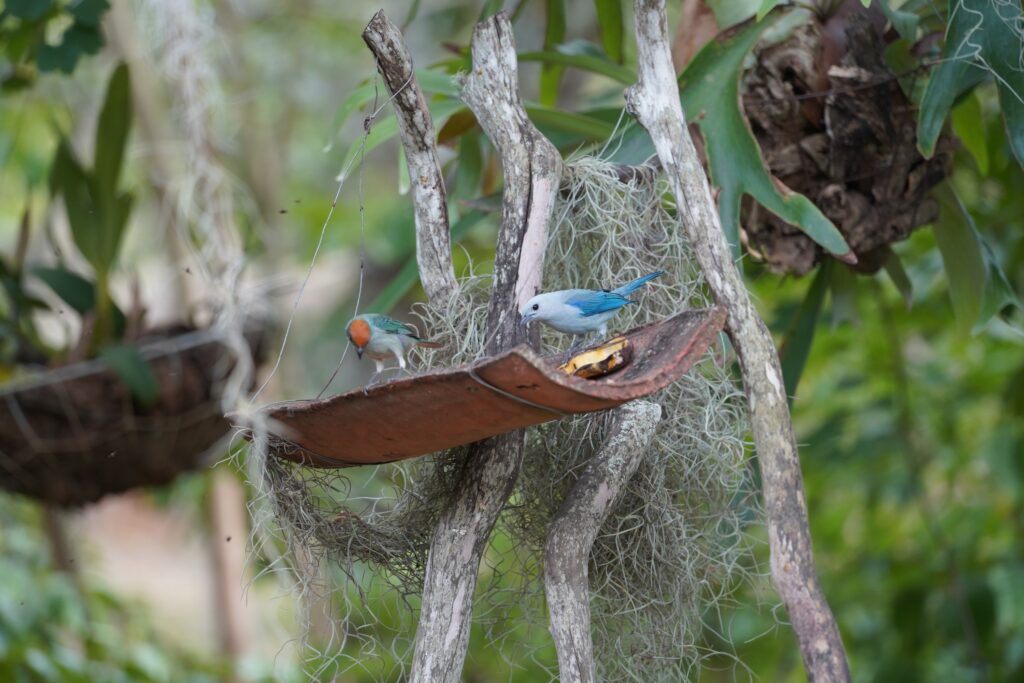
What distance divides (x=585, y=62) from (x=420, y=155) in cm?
58

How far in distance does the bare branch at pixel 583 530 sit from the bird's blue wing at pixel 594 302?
150 mm

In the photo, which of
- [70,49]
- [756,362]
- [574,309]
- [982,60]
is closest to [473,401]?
[574,309]

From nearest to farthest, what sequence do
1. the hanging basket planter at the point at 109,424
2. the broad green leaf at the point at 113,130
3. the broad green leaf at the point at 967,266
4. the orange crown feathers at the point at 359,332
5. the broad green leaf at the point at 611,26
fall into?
the orange crown feathers at the point at 359,332 → the broad green leaf at the point at 967,266 → the broad green leaf at the point at 611,26 → the hanging basket planter at the point at 109,424 → the broad green leaf at the point at 113,130

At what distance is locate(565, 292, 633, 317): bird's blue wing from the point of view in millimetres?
978

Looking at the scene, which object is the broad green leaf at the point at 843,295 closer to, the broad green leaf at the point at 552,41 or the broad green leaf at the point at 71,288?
the broad green leaf at the point at 552,41

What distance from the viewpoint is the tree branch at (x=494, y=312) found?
3.10ft

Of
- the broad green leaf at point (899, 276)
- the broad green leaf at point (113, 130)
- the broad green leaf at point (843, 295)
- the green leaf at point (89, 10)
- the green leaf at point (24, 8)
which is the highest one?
the green leaf at point (24, 8)

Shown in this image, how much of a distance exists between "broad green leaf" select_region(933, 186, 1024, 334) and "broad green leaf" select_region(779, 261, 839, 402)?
20cm

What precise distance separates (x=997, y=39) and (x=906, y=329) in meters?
1.51

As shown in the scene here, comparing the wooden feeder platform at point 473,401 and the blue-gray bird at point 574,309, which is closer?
the wooden feeder platform at point 473,401

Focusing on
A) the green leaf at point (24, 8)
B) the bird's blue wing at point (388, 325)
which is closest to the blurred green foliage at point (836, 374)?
the green leaf at point (24, 8)

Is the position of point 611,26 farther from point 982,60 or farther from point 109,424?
point 109,424

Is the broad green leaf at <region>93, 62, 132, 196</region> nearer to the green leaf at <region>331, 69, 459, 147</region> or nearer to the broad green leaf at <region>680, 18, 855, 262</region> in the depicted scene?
the green leaf at <region>331, 69, 459, 147</region>

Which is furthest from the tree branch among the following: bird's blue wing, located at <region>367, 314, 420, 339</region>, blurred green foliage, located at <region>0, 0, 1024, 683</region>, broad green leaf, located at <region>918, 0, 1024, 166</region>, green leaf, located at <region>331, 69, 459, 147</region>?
broad green leaf, located at <region>918, 0, 1024, 166</region>
